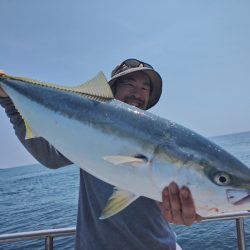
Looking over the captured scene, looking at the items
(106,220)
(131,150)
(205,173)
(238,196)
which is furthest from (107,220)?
(238,196)

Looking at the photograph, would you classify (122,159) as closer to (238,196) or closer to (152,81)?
(238,196)

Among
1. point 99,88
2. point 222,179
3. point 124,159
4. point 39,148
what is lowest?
point 222,179

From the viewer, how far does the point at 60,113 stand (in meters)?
2.68

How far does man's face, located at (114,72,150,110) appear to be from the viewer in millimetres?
3595

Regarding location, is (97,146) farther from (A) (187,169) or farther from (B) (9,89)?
(B) (9,89)

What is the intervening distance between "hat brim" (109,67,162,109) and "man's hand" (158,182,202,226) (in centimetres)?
162

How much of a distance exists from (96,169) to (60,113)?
573 mm

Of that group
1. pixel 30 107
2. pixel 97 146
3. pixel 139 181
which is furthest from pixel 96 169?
pixel 30 107

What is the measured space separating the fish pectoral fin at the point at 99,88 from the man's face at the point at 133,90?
0.90m

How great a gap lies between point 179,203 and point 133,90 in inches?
64.6

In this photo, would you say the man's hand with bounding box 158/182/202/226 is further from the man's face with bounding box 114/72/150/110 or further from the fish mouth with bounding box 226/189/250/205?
the man's face with bounding box 114/72/150/110

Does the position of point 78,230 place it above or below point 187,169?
below

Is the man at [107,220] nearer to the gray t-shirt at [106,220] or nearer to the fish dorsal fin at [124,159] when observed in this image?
the gray t-shirt at [106,220]

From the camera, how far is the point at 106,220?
2.85 metres
